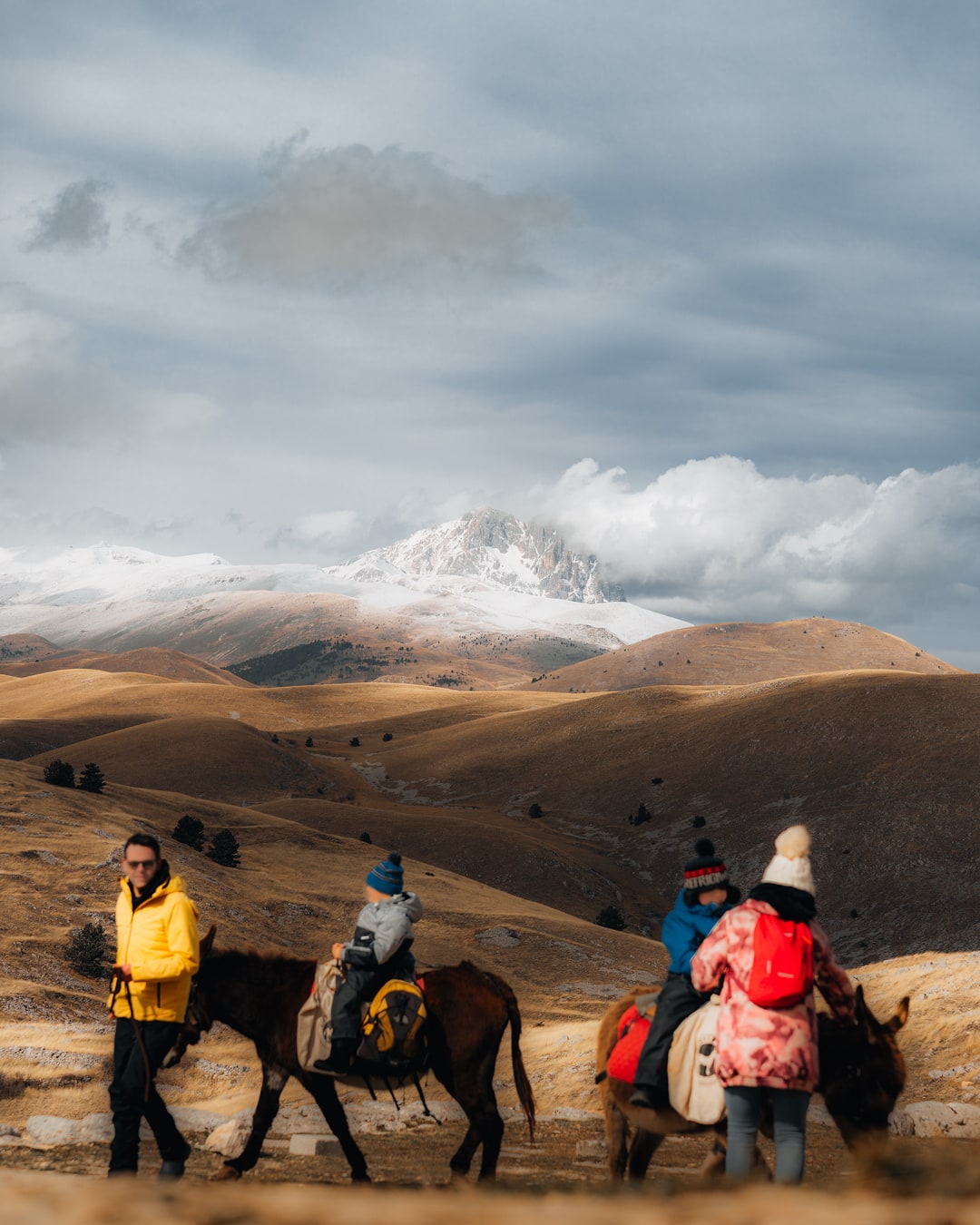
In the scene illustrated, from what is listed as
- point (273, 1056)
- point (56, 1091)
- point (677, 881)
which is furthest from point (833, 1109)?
point (677, 881)

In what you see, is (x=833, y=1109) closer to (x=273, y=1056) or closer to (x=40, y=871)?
(x=273, y=1056)

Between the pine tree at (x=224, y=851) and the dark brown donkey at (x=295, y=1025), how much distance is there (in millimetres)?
28287

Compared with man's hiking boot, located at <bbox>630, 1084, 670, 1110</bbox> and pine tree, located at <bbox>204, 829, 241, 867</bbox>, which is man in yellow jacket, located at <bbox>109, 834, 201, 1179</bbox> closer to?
man's hiking boot, located at <bbox>630, 1084, 670, 1110</bbox>

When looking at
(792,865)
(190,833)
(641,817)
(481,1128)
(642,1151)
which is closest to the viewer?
(792,865)

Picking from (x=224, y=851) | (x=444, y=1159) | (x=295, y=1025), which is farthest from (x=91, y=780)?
(x=295, y=1025)

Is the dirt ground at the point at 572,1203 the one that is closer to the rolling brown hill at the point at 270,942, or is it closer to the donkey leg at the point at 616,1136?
the donkey leg at the point at 616,1136

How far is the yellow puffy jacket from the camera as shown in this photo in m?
8.30

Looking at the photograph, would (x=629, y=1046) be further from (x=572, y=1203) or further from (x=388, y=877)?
(x=572, y=1203)

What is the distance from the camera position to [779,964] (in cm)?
646

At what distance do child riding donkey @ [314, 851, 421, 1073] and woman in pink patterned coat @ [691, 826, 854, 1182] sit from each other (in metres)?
3.48

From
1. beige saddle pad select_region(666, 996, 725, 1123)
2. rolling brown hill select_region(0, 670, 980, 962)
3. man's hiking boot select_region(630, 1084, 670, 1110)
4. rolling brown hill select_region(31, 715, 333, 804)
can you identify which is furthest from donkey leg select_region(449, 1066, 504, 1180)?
rolling brown hill select_region(31, 715, 333, 804)

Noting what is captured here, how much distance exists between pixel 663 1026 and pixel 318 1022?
3.30 metres

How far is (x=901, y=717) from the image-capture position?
79438mm

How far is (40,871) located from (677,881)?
4619 cm
